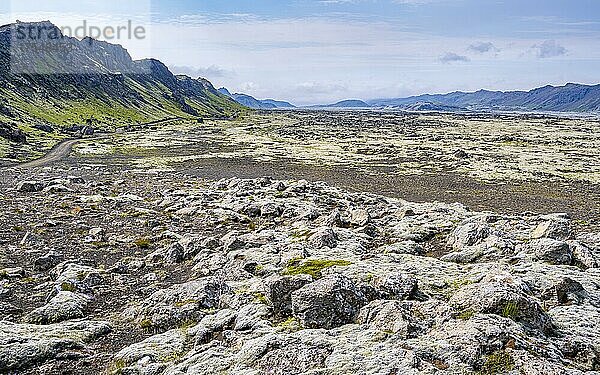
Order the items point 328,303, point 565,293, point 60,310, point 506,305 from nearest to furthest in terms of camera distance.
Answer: point 506,305
point 328,303
point 565,293
point 60,310

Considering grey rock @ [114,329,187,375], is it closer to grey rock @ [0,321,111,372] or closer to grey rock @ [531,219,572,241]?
grey rock @ [0,321,111,372]

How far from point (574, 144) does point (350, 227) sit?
140 meters

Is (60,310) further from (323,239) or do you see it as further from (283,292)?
(323,239)

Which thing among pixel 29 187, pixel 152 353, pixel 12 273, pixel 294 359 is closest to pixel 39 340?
pixel 152 353

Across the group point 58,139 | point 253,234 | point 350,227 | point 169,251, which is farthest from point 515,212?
point 58,139

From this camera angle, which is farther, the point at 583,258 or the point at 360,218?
the point at 360,218

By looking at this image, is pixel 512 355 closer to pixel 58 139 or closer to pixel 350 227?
pixel 350 227

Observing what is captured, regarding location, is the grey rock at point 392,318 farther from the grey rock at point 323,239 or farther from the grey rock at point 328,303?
the grey rock at point 323,239

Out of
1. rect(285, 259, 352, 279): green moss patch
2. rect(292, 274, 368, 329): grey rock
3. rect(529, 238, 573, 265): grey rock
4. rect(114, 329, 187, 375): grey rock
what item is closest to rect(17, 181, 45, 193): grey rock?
rect(285, 259, 352, 279): green moss patch

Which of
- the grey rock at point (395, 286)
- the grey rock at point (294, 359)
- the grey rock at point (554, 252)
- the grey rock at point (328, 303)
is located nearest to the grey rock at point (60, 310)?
the grey rock at point (328, 303)

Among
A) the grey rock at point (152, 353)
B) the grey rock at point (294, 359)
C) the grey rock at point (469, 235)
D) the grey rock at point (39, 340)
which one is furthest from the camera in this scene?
the grey rock at point (469, 235)

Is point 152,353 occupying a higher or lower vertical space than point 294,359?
lower

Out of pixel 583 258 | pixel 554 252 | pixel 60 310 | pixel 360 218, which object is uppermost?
pixel 554 252

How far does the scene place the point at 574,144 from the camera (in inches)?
5906
